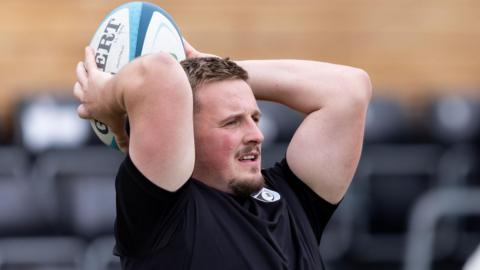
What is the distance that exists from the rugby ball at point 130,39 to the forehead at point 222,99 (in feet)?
0.70

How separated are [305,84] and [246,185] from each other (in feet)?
2.01

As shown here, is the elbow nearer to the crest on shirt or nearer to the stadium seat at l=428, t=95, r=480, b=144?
the crest on shirt

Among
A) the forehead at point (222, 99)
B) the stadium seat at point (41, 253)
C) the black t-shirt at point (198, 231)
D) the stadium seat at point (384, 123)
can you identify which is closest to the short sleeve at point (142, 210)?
the black t-shirt at point (198, 231)

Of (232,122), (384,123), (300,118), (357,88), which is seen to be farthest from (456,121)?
(232,122)

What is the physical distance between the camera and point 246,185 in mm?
3453

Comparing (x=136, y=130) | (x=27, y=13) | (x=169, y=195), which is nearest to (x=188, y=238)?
(x=169, y=195)

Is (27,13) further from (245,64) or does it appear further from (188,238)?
(188,238)

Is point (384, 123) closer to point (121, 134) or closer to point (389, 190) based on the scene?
point (389, 190)

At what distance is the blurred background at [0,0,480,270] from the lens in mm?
7137

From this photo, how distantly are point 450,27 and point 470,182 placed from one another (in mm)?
1436

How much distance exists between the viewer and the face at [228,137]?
11.4ft

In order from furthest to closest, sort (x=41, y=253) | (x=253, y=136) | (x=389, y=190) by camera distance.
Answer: (x=389, y=190) < (x=41, y=253) < (x=253, y=136)

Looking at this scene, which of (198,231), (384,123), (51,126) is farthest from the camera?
(384,123)

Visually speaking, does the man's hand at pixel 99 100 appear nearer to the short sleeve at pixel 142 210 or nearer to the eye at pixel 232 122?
the short sleeve at pixel 142 210
